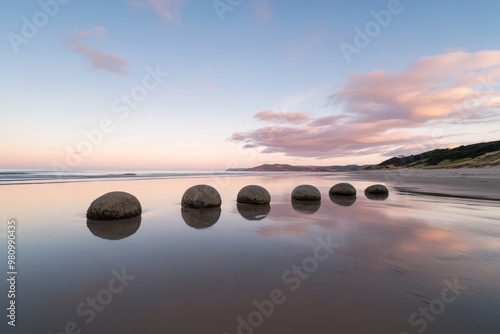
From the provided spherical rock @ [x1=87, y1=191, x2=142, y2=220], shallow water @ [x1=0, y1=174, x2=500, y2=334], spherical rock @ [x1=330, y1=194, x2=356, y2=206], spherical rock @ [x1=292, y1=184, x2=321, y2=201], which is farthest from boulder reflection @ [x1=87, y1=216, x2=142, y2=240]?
spherical rock @ [x1=330, y1=194, x2=356, y2=206]

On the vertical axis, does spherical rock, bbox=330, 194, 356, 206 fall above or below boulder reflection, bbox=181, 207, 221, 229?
below

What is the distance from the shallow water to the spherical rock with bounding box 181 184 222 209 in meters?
3.17

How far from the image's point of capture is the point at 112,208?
8773mm

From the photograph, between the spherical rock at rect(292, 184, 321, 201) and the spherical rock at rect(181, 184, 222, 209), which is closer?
the spherical rock at rect(181, 184, 222, 209)

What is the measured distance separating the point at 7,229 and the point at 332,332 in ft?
30.1

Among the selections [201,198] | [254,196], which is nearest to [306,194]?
[254,196]

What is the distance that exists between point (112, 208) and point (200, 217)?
3089 mm

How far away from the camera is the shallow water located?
2.96 metres

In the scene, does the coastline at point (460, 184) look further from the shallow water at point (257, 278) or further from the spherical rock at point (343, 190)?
the shallow water at point (257, 278)

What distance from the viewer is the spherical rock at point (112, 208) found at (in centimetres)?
867

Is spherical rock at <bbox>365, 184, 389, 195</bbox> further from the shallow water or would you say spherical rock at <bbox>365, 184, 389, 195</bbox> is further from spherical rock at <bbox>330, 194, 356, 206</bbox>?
the shallow water

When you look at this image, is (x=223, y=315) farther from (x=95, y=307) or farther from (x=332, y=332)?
(x=95, y=307)

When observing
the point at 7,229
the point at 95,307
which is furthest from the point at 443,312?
the point at 7,229

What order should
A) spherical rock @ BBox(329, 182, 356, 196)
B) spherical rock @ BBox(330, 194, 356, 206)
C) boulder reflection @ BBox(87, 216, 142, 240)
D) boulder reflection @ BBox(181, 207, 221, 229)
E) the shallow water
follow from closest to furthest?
the shallow water < boulder reflection @ BBox(87, 216, 142, 240) < boulder reflection @ BBox(181, 207, 221, 229) < spherical rock @ BBox(330, 194, 356, 206) < spherical rock @ BBox(329, 182, 356, 196)
